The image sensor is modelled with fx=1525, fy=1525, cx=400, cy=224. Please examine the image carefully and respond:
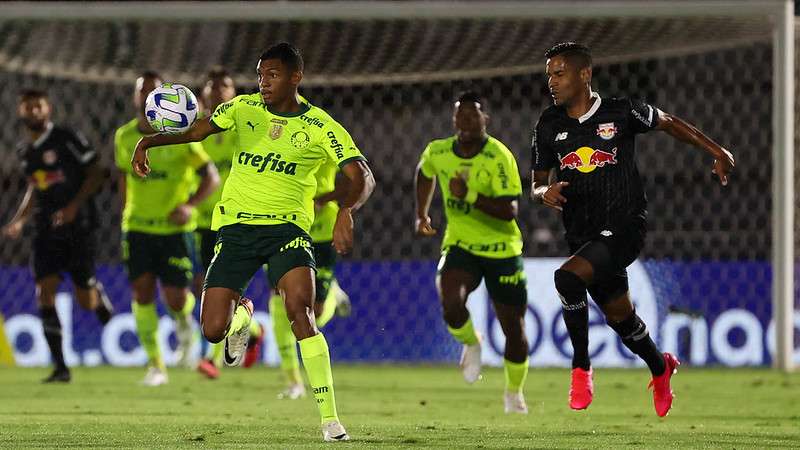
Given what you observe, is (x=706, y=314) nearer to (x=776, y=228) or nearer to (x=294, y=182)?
(x=776, y=228)

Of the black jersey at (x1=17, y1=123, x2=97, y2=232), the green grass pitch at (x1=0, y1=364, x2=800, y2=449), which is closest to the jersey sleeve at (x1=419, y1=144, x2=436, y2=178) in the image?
the green grass pitch at (x1=0, y1=364, x2=800, y2=449)

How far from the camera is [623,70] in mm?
15828

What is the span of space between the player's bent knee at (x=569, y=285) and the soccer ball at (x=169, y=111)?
2185 mm

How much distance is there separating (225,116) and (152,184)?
15.4ft

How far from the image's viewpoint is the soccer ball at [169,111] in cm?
827

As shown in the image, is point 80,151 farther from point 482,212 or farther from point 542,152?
point 542,152

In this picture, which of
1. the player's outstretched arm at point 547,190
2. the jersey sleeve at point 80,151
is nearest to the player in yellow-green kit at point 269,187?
the player's outstretched arm at point 547,190

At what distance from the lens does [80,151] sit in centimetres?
1303

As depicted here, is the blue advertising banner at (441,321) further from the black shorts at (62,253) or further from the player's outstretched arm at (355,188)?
the player's outstretched arm at (355,188)

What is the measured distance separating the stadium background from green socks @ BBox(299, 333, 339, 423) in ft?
23.6

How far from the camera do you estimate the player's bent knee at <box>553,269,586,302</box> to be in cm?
825

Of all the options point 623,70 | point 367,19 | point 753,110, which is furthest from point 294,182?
point 753,110

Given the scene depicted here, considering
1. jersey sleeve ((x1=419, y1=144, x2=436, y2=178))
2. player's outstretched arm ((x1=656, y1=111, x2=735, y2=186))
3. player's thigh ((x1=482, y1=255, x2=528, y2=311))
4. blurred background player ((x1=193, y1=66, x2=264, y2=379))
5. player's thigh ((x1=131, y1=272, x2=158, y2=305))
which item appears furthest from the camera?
player's thigh ((x1=131, y1=272, x2=158, y2=305))

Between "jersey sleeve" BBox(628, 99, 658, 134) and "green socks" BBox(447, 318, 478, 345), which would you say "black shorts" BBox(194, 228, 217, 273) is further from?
"jersey sleeve" BBox(628, 99, 658, 134)
